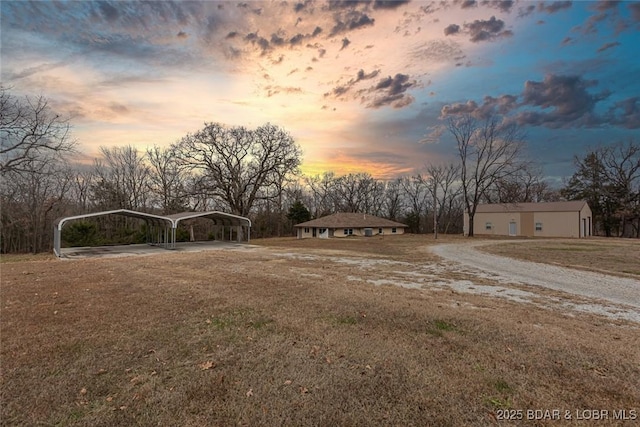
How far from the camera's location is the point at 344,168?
4919 cm

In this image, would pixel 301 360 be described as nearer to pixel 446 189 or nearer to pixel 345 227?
pixel 345 227

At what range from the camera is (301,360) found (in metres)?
3.95

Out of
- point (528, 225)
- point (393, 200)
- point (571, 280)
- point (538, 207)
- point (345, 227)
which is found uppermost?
point (393, 200)

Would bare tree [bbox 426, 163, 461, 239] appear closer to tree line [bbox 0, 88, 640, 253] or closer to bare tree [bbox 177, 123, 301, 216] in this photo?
tree line [bbox 0, 88, 640, 253]

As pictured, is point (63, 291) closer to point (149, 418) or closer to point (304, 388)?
point (149, 418)

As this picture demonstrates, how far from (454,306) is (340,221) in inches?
1210

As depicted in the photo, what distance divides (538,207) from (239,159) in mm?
35085

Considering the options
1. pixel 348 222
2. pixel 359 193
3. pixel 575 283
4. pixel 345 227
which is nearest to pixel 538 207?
pixel 348 222

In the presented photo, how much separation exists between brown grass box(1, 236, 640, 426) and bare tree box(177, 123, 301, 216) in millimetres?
29294

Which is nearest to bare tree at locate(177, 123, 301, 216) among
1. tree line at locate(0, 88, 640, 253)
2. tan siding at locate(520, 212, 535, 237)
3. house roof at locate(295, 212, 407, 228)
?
tree line at locate(0, 88, 640, 253)

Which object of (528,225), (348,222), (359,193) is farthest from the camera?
(359,193)

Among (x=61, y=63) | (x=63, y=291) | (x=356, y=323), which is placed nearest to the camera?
(x=356, y=323)

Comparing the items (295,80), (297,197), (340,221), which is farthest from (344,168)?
(295,80)

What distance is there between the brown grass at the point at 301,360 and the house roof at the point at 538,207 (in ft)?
119
